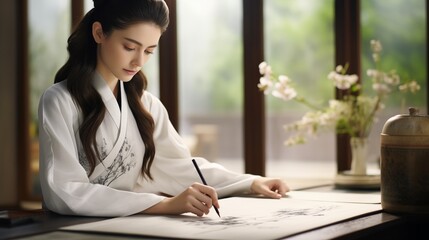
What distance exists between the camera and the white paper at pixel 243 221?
162 cm

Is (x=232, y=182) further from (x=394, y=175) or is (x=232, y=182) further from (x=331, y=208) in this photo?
(x=394, y=175)

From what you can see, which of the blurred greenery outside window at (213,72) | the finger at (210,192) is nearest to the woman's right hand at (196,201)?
the finger at (210,192)

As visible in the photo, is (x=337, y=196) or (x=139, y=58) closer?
(x=139, y=58)

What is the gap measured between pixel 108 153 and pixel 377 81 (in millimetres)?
1397

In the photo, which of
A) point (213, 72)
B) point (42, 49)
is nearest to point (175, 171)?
point (213, 72)

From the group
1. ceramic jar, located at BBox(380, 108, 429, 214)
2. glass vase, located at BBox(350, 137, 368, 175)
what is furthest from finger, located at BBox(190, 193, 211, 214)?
glass vase, located at BBox(350, 137, 368, 175)

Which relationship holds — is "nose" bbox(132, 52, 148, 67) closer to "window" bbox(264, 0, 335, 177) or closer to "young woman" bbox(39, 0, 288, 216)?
"young woman" bbox(39, 0, 288, 216)

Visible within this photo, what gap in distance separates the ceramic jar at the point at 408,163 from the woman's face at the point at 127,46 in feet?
2.42

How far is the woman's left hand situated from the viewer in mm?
2393

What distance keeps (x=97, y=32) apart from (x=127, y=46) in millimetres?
130

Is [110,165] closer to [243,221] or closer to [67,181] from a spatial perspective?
[67,181]

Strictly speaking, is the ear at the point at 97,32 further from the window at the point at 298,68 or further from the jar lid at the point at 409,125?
the window at the point at 298,68

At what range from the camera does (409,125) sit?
1.96 meters

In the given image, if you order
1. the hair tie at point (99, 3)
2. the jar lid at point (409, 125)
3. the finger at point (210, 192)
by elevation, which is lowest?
the finger at point (210, 192)
